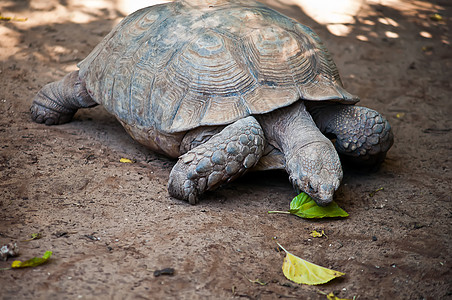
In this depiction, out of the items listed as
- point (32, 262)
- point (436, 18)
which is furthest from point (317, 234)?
point (436, 18)

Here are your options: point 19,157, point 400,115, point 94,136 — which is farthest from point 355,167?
point 19,157

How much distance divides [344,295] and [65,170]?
223 centimetres

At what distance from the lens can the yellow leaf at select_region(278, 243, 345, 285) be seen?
2.55 meters

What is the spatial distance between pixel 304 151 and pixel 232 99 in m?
0.64

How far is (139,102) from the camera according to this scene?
371 centimetres

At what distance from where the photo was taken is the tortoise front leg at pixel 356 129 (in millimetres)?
3736

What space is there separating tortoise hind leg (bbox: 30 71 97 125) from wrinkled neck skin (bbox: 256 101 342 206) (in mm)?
1817

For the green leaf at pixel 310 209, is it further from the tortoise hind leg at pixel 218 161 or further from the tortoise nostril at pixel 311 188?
the tortoise hind leg at pixel 218 161

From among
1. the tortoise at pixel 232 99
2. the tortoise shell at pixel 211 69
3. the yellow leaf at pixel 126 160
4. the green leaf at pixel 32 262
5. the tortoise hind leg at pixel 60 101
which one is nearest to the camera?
the green leaf at pixel 32 262

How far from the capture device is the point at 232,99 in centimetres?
344

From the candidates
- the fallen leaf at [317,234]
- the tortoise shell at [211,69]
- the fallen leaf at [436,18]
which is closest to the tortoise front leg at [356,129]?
the tortoise shell at [211,69]

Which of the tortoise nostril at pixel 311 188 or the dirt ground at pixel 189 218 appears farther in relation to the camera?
the tortoise nostril at pixel 311 188

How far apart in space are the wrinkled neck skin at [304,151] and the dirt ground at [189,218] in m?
0.26

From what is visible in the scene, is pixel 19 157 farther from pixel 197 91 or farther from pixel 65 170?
pixel 197 91
